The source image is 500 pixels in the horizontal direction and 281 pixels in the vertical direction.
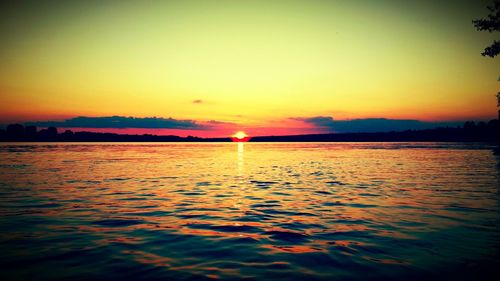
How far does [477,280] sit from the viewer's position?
637 centimetres

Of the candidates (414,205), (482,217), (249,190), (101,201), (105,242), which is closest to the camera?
(105,242)

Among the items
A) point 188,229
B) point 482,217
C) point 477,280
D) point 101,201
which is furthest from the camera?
point 101,201

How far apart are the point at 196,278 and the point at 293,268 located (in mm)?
2286

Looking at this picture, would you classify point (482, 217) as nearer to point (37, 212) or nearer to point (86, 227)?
point (86, 227)

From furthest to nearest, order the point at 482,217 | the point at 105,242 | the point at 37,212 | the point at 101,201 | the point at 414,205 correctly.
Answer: the point at 101,201, the point at 414,205, the point at 37,212, the point at 482,217, the point at 105,242

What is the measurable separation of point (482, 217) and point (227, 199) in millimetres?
11723

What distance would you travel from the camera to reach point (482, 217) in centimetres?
1204

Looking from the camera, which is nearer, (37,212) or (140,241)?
(140,241)

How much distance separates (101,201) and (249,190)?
29.3ft

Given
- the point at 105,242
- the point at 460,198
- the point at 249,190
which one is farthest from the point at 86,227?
the point at 460,198

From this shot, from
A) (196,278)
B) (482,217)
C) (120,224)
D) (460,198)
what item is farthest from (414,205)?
(120,224)

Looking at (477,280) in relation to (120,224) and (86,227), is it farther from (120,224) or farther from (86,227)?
(86,227)

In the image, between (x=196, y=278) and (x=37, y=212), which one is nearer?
(x=196, y=278)

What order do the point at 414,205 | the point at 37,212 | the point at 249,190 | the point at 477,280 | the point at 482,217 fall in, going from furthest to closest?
the point at 249,190 → the point at 414,205 → the point at 37,212 → the point at 482,217 → the point at 477,280
